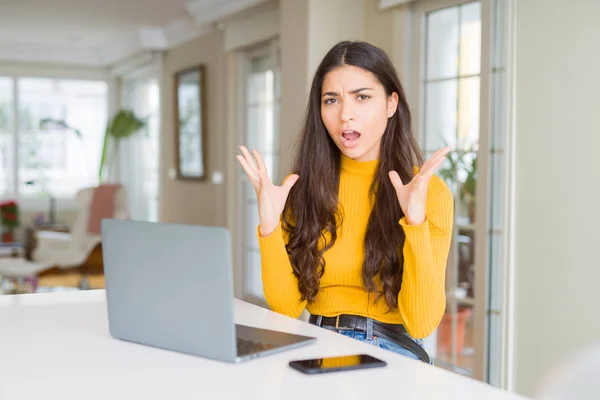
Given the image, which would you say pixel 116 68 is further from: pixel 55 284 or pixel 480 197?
pixel 480 197

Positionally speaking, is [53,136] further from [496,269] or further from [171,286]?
[171,286]

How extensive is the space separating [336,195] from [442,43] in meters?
2.36

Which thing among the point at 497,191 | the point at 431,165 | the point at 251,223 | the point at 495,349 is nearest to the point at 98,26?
the point at 251,223

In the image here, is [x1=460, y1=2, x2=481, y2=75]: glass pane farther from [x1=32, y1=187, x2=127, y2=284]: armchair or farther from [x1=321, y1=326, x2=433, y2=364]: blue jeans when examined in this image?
[x1=32, y1=187, x2=127, y2=284]: armchair

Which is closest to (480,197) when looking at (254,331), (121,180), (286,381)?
(254,331)

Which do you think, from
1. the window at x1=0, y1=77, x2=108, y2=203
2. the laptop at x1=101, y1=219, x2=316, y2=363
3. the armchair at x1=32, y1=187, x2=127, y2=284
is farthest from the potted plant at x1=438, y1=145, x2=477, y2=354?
the window at x1=0, y1=77, x2=108, y2=203

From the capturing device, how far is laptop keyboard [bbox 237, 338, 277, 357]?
1.32 metres

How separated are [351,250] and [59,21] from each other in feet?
22.8

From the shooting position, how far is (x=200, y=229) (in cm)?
132

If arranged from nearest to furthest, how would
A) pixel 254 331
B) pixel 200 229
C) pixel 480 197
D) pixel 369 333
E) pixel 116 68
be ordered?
pixel 200 229 → pixel 254 331 → pixel 369 333 → pixel 480 197 → pixel 116 68

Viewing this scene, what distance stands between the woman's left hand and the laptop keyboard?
0.46 metres

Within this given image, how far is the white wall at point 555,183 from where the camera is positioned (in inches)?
125

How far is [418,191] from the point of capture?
1.64 meters

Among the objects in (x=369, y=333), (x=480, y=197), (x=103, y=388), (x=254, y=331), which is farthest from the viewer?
(x=480, y=197)
